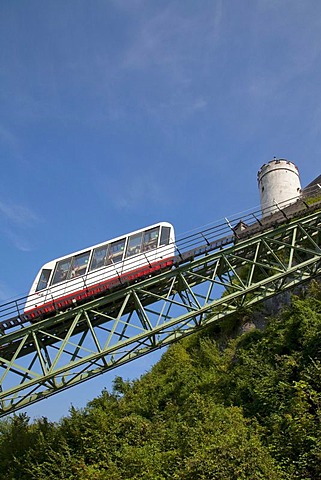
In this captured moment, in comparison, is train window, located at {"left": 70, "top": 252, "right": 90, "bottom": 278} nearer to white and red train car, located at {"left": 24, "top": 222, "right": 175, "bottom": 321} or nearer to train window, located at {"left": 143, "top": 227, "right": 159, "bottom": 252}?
white and red train car, located at {"left": 24, "top": 222, "right": 175, "bottom": 321}

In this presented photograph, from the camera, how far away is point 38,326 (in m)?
16.0

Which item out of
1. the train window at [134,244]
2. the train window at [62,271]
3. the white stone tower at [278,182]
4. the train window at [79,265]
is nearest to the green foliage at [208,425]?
the train window at [62,271]

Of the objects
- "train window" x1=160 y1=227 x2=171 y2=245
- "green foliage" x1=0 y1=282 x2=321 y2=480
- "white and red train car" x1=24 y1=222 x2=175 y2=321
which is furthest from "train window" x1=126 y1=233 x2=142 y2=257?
"green foliage" x1=0 y1=282 x2=321 y2=480

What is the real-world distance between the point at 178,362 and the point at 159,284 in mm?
8511

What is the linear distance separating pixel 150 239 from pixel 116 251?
4.69 feet

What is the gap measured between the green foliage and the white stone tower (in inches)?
847

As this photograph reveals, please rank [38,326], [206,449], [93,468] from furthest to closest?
[38,326] < [93,468] < [206,449]

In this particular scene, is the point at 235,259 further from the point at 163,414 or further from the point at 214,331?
the point at 214,331

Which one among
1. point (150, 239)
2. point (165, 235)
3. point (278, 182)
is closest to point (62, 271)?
point (150, 239)

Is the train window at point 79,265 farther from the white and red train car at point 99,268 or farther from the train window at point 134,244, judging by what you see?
the train window at point 134,244

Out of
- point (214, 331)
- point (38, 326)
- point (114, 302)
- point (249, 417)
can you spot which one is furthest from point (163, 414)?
point (214, 331)

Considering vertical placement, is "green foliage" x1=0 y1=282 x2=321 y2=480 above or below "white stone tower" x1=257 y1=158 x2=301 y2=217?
below

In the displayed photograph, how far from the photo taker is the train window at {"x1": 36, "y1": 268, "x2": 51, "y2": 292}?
18.1 m

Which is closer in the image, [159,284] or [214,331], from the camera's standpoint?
[159,284]
